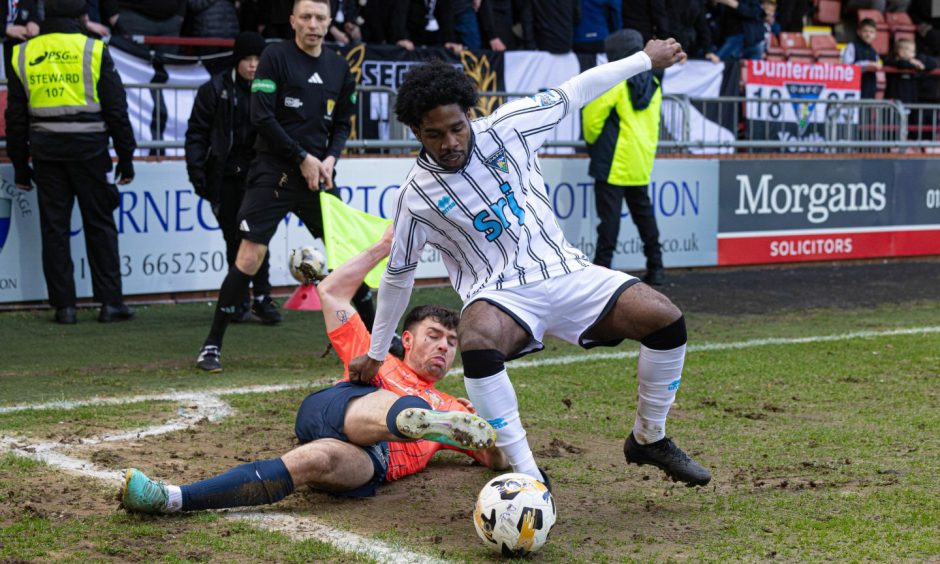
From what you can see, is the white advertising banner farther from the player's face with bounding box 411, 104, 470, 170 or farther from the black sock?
the player's face with bounding box 411, 104, 470, 170

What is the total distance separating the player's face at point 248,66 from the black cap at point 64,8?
1.33 m

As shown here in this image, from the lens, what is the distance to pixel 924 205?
15.1 m

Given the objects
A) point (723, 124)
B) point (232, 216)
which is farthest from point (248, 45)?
point (723, 124)

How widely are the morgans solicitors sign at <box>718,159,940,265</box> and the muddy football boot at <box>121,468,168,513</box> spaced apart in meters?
9.89

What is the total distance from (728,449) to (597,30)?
10.2 metres

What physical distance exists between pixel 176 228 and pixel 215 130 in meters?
1.30

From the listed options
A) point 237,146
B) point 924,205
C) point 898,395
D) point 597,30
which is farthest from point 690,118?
point 898,395

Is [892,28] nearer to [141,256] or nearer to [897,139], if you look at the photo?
[897,139]

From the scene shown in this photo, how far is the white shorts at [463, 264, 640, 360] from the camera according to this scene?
15.4ft

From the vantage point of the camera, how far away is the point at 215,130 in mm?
9477

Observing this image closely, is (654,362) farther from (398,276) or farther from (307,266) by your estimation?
(307,266)

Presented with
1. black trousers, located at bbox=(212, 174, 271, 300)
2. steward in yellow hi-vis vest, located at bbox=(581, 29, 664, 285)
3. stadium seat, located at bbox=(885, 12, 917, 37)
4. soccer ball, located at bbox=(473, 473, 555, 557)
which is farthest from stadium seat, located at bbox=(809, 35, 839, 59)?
soccer ball, located at bbox=(473, 473, 555, 557)

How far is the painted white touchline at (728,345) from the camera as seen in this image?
8.13 m

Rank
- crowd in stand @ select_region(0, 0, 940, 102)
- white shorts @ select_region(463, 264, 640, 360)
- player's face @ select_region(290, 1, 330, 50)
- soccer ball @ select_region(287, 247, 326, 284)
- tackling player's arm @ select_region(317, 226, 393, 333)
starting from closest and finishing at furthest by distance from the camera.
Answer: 1. white shorts @ select_region(463, 264, 640, 360)
2. tackling player's arm @ select_region(317, 226, 393, 333)
3. player's face @ select_region(290, 1, 330, 50)
4. soccer ball @ select_region(287, 247, 326, 284)
5. crowd in stand @ select_region(0, 0, 940, 102)
